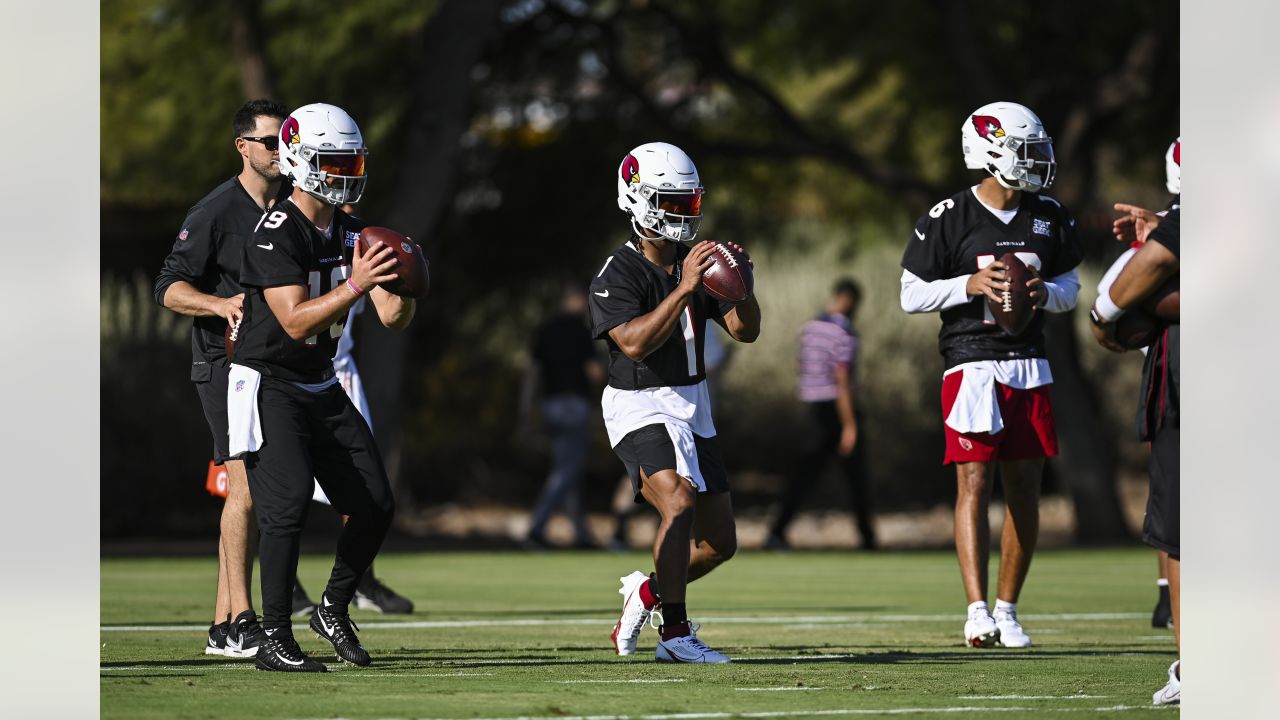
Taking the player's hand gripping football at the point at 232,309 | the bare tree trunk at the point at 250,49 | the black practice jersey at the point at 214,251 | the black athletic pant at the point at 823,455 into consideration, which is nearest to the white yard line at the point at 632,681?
the player's hand gripping football at the point at 232,309

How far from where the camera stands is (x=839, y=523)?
24.2 meters

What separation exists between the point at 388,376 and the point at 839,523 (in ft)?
24.4

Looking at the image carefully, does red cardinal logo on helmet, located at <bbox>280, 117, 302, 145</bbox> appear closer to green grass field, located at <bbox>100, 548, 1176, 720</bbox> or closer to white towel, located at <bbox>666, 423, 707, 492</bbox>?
white towel, located at <bbox>666, 423, 707, 492</bbox>

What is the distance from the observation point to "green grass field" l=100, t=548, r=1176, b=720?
21.5ft

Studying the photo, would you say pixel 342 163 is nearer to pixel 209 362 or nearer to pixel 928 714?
pixel 209 362

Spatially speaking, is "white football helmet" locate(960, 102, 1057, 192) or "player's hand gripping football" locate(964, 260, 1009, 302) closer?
"player's hand gripping football" locate(964, 260, 1009, 302)

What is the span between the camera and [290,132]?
775 cm

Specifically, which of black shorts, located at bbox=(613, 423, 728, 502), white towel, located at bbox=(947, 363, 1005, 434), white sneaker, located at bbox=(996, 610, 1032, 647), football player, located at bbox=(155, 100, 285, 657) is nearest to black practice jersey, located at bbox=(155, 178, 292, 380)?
football player, located at bbox=(155, 100, 285, 657)

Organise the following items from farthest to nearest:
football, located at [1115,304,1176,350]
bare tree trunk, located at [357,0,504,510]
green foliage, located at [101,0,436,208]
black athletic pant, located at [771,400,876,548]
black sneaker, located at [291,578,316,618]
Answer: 1. green foliage, located at [101,0,436,208]
2. bare tree trunk, located at [357,0,504,510]
3. black athletic pant, located at [771,400,876,548]
4. black sneaker, located at [291,578,316,618]
5. football, located at [1115,304,1176,350]

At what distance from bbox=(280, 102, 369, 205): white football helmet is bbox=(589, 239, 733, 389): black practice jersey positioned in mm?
1177

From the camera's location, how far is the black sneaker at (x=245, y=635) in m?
8.07

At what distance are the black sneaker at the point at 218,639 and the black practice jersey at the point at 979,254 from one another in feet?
11.9

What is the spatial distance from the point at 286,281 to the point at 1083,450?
46.5 ft
